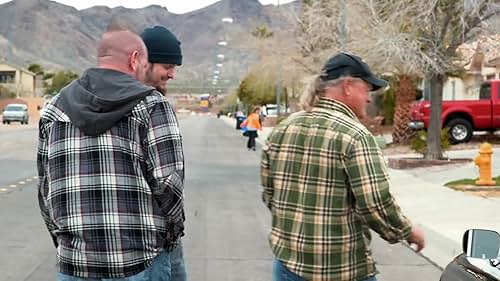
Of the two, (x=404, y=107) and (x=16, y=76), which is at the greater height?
(x=16, y=76)

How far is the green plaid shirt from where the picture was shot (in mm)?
3637

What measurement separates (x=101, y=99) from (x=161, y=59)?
909mm

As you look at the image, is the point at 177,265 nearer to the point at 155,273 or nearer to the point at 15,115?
the point at 155,273

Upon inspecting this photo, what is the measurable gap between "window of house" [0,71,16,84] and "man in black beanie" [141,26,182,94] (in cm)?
12665

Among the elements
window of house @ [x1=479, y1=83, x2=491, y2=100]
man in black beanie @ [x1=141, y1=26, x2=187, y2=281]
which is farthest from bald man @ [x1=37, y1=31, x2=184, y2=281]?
window of house @ [x1=479, y1=83, x2=491, y2=100]

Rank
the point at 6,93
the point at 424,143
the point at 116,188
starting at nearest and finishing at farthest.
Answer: the point at 116,188 → the point at 424,143 → the point at 6,93

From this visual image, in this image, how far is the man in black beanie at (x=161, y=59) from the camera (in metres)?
4.27

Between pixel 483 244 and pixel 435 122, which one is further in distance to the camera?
pixel 435 122

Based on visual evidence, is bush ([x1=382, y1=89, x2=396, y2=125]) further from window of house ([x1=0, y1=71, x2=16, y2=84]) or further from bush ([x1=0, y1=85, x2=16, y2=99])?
window of house ([x1=0, y1=71, x2=16, y2=84])

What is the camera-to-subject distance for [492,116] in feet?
85.9

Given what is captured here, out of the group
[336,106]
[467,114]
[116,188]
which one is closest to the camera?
[116,188]

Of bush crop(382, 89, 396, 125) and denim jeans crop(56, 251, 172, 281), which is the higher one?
denim jeans crop(56, 251, 172, 281)

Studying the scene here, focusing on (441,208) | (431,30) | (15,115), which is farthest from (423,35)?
(15,115)

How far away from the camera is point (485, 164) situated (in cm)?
1546
